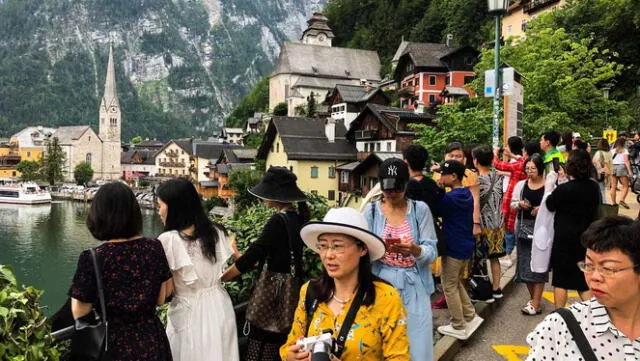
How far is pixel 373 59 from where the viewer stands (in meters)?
81.1

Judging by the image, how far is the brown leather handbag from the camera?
3.30 m

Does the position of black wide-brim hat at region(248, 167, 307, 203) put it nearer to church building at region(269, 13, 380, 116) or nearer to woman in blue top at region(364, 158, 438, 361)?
woman in blue top at region(364, 158, 438, 361)

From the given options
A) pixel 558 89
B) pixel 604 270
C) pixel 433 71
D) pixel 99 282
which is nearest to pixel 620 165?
pixel 558 89

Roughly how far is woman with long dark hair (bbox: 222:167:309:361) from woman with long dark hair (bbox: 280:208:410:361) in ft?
2.69

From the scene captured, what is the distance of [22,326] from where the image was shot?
7.58 feet

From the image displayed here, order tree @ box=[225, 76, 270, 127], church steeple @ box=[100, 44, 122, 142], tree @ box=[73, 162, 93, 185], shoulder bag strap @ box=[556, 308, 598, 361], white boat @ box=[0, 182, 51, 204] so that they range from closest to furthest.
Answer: shoulder bag strap @ box=[556, 308, 598, 361] < white boat @ box=[0, 182, 51, 204] < tree @ box=[73, 162, 93, 185] < tree @ box=[225, 76, 270, 127] < church steeple @ box=[100, 44, 122, 142]

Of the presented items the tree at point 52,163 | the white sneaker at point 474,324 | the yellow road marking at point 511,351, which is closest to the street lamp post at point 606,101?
the white sneaker at point 474,324

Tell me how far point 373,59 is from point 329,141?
4512 centimetres

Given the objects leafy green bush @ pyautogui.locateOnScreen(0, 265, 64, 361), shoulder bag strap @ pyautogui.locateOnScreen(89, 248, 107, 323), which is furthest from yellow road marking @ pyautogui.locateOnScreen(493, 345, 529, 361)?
leafy green bush @ pyautogui.locateOnScreen(0, 265, 64, 361)

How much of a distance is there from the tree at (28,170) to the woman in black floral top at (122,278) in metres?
101

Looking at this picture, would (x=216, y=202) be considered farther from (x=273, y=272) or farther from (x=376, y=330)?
(x=376, y=330)

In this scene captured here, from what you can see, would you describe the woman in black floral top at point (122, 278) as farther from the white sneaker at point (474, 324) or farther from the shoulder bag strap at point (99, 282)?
the white sneaker at point (474, 324)

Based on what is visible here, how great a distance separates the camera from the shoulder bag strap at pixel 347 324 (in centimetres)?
230

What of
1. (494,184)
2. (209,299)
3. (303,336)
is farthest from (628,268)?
(494,184)
